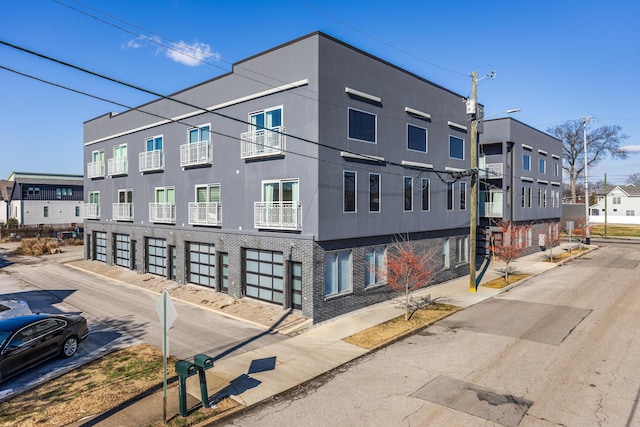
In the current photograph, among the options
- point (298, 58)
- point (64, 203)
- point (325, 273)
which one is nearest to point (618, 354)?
point (325, 273)

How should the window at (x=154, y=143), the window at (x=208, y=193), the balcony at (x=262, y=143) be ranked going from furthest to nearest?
the window at (x=154, y=143) → the window at (x=208, y=193) → the balcony at (x=262, y=143)

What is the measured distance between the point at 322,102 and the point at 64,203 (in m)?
59.4

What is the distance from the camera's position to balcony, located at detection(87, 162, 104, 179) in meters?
Result: 31.0

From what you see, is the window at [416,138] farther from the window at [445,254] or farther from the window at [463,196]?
the window at [445,254]

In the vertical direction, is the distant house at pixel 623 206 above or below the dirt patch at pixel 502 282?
above

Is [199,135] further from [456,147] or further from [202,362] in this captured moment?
[456,147]

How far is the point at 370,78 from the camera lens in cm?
1878

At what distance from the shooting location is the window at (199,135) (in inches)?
852

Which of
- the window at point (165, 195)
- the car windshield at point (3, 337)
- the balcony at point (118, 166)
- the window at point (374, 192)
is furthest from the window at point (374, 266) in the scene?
the balcony at point (118, 166)

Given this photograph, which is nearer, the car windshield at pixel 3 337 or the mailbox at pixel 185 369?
the mailbox at pixel 185 369

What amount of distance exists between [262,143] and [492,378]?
12833 millimetres

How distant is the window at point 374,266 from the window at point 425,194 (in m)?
4.56

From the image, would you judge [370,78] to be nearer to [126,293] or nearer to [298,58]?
[298,58]

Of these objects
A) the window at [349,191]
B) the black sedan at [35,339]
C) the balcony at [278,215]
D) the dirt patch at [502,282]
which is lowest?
the dirt patch at [502,282]
